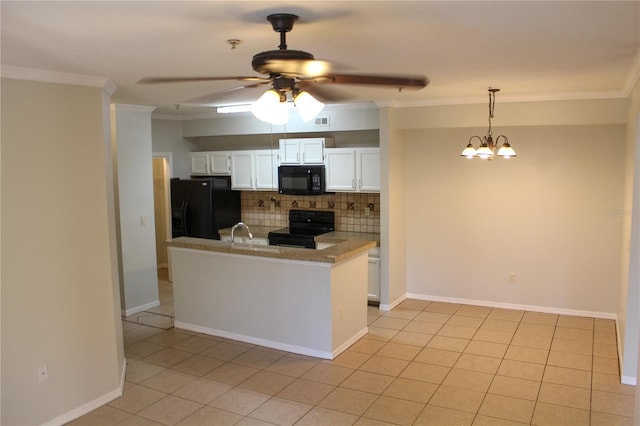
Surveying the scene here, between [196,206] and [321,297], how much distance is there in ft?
10.5

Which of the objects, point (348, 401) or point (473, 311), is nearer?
point (348, 401)

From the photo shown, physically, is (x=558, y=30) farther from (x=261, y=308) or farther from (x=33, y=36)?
(x=261, y=308)

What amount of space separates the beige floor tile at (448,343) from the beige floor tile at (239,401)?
188 cm

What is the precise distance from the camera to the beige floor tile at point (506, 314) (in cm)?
579

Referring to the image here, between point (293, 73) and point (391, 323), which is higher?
point (293, 73)

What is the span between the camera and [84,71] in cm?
354

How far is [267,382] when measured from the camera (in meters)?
4.25

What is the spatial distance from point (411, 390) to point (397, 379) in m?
0.22

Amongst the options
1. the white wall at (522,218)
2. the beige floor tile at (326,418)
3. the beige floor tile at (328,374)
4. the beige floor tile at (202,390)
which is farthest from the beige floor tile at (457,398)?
the white wall at (522,218)

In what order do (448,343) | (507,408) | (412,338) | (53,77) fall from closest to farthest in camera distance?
(53,77) < (507,408) < (448,343) < (412,338)

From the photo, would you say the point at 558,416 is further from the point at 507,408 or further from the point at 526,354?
the point at 526,354

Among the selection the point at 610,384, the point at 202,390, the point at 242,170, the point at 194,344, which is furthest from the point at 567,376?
the point at 242,170

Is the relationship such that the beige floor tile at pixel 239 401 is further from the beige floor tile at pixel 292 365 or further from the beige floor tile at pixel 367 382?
the beige floor tile at pixel 367 382

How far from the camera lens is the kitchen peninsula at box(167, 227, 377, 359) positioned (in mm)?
4730
